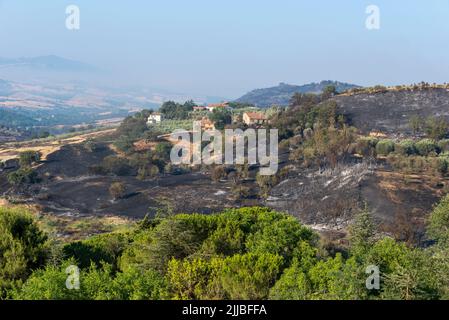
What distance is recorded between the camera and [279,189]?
42188 mm

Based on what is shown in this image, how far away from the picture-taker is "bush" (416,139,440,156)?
48.5m

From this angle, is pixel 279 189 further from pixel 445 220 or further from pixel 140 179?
pixel 445 220

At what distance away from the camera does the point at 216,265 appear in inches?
549

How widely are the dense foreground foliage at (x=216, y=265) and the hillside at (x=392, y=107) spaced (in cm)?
4138

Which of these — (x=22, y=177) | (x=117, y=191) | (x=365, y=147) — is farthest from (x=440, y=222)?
(x=22, y=177)

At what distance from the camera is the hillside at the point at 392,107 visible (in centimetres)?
5994

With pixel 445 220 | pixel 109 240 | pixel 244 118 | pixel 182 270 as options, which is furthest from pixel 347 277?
pixel 244 118

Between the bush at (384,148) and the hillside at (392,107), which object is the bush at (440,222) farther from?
the hillside at (392,107)

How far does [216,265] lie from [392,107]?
56448mm

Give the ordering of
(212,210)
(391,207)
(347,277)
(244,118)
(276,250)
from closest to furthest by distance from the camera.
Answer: (347,277) < (276,250) < (391,207) < (212,210) < (244,118)

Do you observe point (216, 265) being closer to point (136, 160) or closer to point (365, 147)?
point (365, 147)

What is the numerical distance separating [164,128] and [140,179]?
2707 cm

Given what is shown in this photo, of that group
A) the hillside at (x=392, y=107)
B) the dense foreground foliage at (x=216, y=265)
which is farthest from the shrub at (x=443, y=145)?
the dense foreground foliage at (x=216, y=265)
